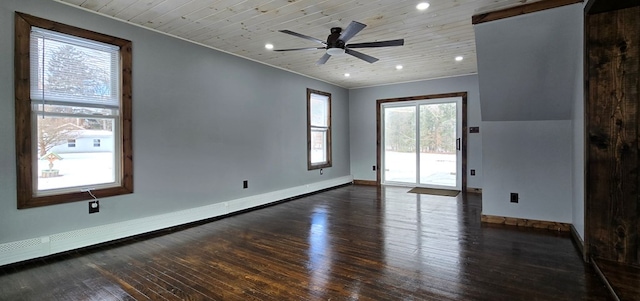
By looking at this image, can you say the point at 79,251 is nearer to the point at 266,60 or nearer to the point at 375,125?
the point at 266,60

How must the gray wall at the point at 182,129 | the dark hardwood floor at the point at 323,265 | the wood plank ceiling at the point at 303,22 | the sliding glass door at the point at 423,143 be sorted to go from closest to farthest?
the dark hardwood floor at the point at 323,265 → the gray wall at the point at 182,129 → the wood plank ceiling at the point at 303,22 → the sliding glass door at the point at 423,143

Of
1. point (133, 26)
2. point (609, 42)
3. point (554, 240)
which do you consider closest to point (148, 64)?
point (133, 26)

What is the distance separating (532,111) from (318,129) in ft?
13.5

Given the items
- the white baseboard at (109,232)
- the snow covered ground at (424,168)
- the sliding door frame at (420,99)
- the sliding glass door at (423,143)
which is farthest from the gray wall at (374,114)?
→ the white baseboard at (109,232)

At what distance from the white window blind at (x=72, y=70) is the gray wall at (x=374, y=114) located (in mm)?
5493

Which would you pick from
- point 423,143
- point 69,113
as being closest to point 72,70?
point 69,113

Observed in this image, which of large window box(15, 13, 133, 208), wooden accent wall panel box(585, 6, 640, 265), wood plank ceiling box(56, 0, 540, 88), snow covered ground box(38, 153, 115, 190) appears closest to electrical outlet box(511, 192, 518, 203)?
wooden accent wall panel box(585, 6, 640, 265)

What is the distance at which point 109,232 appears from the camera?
343 centimetres

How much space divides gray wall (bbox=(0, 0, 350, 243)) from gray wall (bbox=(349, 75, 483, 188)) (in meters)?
2.17

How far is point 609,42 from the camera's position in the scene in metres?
2.65

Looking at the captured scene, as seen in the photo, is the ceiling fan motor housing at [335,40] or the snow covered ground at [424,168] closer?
the ceiling fan motor housing at [335,40]

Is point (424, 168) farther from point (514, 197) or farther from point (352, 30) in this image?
point (352, 30)

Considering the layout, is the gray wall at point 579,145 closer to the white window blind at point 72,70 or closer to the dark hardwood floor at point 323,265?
the dark hardwood floor at point 323,265

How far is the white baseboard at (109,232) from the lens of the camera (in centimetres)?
287
